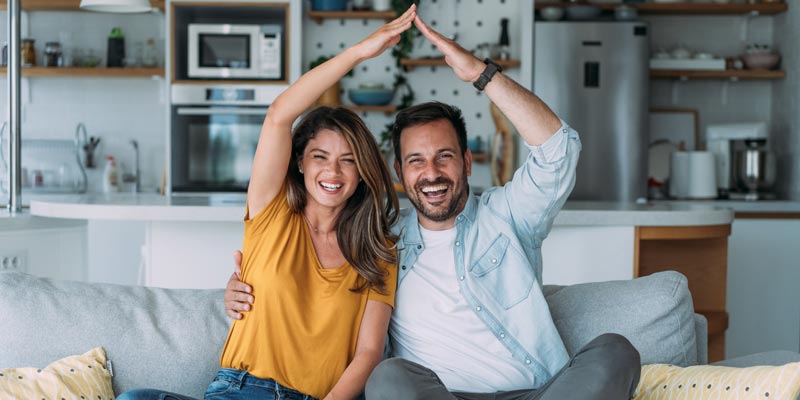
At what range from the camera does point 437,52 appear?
5.57 metres

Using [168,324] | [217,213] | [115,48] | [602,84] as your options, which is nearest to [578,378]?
[168,324]

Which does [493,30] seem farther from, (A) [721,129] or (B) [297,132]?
(B) [297,132]

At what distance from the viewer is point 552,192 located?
2.19 m

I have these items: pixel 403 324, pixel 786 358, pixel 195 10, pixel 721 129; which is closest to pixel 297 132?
pixel 403 324

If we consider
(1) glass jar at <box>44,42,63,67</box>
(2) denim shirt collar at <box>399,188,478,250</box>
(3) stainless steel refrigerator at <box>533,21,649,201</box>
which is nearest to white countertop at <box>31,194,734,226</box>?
(2) denim shirt collar at <box>399,188,478,250</box>

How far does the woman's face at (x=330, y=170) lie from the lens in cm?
215

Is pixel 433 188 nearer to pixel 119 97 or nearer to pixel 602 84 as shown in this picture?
pixel 602 84

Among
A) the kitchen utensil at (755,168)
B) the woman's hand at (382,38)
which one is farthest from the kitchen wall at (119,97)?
the woman's hand at (382,38)

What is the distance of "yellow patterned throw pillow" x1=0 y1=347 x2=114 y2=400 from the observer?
1.95m

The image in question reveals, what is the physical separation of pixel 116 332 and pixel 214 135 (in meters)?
3.17

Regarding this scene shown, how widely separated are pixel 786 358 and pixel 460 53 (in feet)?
3.48

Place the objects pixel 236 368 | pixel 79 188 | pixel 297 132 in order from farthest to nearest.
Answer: pixel 79 188 → pixel 297 132 → pixel 236 368

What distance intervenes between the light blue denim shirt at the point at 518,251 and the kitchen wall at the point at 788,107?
344 centimetres

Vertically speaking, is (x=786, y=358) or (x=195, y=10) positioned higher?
(x=195, y=10)
